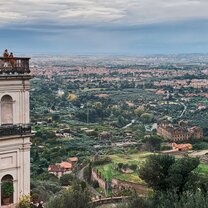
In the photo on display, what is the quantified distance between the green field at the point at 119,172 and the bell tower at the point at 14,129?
21329mm


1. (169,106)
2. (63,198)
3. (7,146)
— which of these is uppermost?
(7,146)

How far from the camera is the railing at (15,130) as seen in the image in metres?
10.2

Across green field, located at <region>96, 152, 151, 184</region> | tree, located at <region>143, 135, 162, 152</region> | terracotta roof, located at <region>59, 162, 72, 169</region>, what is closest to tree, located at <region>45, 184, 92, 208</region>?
green field, located at <region>96, 152, 151, 184</region>

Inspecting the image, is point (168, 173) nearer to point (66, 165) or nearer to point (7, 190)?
point (7, 190)

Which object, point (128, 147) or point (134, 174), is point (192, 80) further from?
point (134, 174)

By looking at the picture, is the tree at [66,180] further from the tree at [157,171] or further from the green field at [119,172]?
the tree at [157,171]

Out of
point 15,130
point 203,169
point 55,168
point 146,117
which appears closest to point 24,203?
point 15,130

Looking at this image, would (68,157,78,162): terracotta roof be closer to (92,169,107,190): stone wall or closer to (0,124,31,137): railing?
(92,169,107,190): stone wall

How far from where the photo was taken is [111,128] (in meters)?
69.9

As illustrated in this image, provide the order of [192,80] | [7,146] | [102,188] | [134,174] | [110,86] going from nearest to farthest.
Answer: [7,146]
[102,188]
[134,174]
[110,86]
[192,80]

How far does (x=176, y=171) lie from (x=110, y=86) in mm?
112485

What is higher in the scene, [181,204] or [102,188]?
[181,204]

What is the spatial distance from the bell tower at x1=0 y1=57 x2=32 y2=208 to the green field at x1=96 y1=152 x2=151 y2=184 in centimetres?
2133

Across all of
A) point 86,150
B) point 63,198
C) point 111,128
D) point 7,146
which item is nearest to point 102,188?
point 86,150
